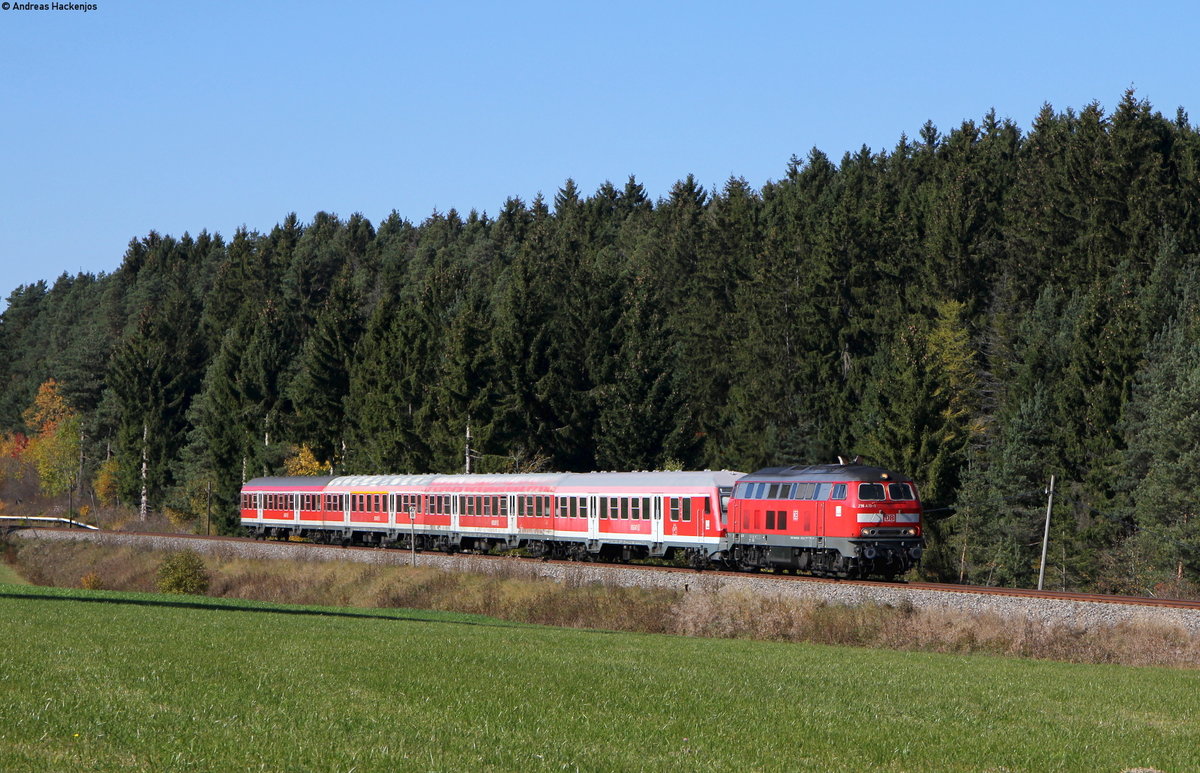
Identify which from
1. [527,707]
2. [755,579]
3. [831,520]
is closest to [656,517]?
[755,579]

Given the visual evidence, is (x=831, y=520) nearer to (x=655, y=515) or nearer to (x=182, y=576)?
(x=655, y=515)

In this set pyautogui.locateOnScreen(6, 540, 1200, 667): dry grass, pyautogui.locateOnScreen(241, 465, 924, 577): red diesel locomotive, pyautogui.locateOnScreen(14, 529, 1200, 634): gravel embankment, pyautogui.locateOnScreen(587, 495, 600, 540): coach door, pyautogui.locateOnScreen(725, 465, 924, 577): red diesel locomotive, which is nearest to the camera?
pyautogui.locateOnScreen(6, 540, 1200, 667): dry grass

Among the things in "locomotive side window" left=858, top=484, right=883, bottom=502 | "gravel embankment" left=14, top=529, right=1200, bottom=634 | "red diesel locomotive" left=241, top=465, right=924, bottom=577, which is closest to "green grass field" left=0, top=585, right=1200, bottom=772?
"gravel embankment" left=14, top=529, right=1200, bottom=634

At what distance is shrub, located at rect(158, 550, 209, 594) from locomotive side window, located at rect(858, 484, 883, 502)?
3475 centimetres

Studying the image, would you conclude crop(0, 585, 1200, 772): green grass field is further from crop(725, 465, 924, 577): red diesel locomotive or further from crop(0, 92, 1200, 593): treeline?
crop(0, 92, 1200, 593): treeline

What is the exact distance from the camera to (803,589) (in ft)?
129

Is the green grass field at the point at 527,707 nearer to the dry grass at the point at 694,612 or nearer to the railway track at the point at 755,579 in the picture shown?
the dry grass at the point at 694,612

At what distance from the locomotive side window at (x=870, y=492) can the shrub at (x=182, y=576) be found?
34.8 meters

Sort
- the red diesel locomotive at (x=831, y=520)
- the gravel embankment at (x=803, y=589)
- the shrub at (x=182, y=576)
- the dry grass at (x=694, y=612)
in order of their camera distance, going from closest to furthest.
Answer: the dry grass at (x=694, y=612) → the gravel embankment at (x=803, y=589) → the red diesel locomotive at (x=831, y=520) → the shrub at (x=182, y=576)

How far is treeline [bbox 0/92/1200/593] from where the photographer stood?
6556 cm

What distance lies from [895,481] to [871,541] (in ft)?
6.52

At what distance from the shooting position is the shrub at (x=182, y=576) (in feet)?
206

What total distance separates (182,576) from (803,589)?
34118mm

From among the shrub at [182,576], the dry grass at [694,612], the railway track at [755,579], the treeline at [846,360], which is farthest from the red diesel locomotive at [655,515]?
the treeline at [846,360]
